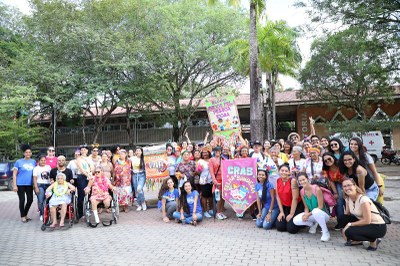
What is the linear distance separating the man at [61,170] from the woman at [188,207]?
7.81ft

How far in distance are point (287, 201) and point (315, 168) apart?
30.4 inches

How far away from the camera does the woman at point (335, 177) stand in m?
5.04

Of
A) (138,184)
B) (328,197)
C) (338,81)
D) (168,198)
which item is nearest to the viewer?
(328,197)

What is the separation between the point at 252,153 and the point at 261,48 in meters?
8.87

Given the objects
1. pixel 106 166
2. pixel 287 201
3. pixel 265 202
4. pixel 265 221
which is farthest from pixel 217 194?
pixel 106 166

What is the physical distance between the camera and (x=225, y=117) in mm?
8062

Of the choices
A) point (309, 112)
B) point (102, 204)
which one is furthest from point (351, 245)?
point (309, 112)

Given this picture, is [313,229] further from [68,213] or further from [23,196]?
[23,196]

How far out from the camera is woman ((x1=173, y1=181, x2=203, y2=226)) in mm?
6102

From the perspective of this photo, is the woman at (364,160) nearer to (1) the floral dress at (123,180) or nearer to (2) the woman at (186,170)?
(2) the woman at (186,170)

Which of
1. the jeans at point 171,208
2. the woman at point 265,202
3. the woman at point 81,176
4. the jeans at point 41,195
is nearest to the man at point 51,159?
the jeans at point 41,195

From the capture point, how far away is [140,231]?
5719 mm

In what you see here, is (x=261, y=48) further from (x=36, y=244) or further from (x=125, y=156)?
(x=36, y=244)

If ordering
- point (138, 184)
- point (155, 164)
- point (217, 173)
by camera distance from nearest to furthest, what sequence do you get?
point (217, 173), point (138, 184), point (155, 164)
